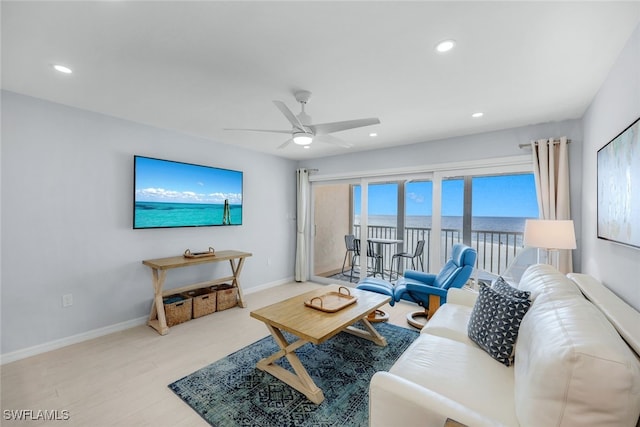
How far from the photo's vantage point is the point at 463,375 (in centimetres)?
147

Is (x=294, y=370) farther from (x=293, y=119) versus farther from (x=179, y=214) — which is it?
(x=179, y=214)

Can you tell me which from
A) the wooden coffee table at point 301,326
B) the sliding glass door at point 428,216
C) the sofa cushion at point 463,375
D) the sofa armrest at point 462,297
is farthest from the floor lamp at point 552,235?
the wooden coffee table at point 301,326

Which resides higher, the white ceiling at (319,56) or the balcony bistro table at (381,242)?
the white ceiling at (319,56)

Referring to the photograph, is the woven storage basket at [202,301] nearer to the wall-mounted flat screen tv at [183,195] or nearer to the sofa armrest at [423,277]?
the wall-mounted flat screen tv at [183,195]

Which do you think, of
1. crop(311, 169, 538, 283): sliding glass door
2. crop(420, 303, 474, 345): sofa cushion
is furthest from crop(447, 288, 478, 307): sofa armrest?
crop(311, 169, 538, 283): sliding glass door

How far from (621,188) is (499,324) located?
1.07 m

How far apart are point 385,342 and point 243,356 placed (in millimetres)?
1399

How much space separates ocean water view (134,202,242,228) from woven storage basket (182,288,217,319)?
0.92 m

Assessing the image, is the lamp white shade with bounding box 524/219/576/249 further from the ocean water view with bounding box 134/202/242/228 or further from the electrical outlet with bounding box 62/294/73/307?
the electrical outlet with bounding box 62/294/73/307

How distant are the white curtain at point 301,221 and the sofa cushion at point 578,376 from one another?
13.6 feet

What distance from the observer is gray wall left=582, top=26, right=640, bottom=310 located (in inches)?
58.7

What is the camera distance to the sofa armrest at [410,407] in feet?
3.57

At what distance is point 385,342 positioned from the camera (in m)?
2.74

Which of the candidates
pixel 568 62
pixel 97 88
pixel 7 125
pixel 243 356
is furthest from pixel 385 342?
pixel 7 125
